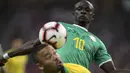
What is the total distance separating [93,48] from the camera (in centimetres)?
646

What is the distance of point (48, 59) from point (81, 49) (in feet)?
5.48

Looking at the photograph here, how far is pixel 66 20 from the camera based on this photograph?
1140 cm

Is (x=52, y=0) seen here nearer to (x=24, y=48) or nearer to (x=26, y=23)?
(x=26, y=23)

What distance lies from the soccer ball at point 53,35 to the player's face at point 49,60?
1.30 feet

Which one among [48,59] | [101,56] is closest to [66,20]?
[101,56]

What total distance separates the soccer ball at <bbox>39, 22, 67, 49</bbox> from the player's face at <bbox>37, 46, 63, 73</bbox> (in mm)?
396

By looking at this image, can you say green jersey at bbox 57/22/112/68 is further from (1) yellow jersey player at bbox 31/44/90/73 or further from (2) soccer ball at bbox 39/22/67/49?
(1) yellow jersey player at bbox 31/44/90/73

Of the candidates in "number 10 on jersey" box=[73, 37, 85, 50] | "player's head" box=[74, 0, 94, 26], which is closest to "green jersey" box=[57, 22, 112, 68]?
"number 10 on jersey" box=[73, 37, 85, 50]

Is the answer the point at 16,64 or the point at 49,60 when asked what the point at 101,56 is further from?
the point at 16,64

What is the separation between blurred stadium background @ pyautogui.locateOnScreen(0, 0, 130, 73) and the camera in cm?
1134

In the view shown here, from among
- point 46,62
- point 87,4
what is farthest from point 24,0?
point 46,62

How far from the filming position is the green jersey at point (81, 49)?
6250 mm

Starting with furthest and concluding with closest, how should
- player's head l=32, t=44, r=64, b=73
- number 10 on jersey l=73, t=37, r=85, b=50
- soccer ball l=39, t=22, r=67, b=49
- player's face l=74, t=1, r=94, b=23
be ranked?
player's face l=74, t=1, r=94, b=23
number 10 on jersey l=73, t=37, r=85, b=50
soccer ball l=39, t=22, r=67, b=49
player's head l=32, t=44, r=64, b=73

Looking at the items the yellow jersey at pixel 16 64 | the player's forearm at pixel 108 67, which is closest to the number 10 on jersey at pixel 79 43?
the player's forearm at pixel 108 67
